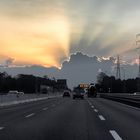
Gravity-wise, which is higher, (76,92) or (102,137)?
(76,92)

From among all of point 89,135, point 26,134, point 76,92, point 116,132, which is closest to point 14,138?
point 26,134

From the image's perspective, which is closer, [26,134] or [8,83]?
[26,134]

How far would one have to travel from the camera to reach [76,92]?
8925 centimetres

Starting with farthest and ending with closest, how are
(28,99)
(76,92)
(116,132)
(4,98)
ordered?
(76,92)
(28,99)
(4,98)
(116,132)

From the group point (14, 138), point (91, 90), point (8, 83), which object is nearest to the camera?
point (14, 138)

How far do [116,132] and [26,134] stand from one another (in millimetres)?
3367

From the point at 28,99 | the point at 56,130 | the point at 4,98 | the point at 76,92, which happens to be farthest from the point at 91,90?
the point at 56,130

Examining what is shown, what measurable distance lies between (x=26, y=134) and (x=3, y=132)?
3.55 ft

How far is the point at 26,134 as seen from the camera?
1573cm

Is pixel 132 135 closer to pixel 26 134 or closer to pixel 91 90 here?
pixel 26 134

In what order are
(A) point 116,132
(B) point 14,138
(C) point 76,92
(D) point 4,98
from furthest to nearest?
(C) point 76,92 < (D) point 4,98 < (A) point 116,132 < (B) point 14,138

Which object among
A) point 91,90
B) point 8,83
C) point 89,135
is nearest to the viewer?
point 89,135

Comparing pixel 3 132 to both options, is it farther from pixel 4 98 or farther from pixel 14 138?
pixel 4 98

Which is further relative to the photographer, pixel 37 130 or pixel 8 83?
pixel 8 83
